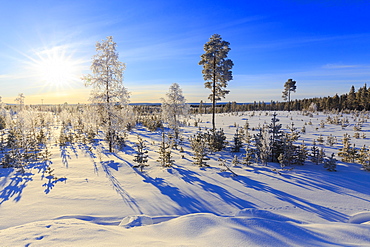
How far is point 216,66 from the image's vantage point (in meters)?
17.0

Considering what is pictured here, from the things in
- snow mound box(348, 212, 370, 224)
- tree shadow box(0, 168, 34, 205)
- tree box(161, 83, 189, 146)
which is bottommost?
tree shadow box(0, 168, 34, 205)

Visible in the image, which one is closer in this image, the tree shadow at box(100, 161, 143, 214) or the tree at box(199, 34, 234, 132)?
the tree shadow at box(100, 161, 143, 214)

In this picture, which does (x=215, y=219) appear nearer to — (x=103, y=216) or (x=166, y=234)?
(x=166, y=234)

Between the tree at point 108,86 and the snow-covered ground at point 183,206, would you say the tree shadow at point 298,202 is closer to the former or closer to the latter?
the snow-covered ground at point 183,206

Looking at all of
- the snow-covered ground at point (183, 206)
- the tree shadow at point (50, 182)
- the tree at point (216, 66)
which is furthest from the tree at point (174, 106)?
the tree shadow at point (50, 182)

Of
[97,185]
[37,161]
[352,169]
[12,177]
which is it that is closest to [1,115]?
[37,161]

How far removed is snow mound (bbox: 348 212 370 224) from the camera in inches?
182

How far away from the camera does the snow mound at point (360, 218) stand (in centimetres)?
462

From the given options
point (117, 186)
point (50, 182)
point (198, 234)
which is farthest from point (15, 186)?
point (198, 234)

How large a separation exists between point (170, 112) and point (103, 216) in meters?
14.2

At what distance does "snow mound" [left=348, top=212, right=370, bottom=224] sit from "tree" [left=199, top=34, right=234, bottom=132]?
1198cm

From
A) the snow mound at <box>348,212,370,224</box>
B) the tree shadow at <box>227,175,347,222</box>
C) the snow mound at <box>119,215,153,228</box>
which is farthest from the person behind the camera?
the tree shadow at <box>227,175,347,222</box>

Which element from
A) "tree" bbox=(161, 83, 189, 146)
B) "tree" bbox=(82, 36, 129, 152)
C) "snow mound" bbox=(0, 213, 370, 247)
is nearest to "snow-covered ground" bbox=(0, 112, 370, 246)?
"snow mound" bbox=(0, 213, 370, 247)

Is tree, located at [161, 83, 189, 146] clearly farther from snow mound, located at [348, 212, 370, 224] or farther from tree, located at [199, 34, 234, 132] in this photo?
snow mound, located at [348, 212, 370, 224]
